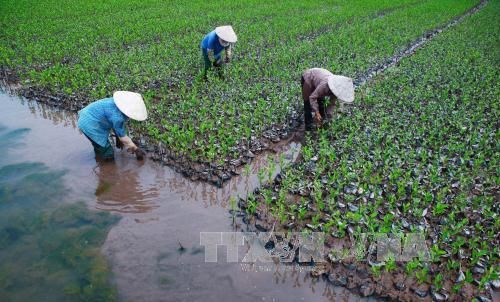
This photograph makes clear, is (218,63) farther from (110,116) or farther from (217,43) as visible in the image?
(110,116)

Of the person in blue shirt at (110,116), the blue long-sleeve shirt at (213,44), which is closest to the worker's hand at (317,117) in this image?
the person in blue shirt at (110,116)

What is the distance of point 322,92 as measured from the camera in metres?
5.86

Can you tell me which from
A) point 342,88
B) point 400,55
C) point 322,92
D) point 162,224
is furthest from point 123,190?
point 400,55

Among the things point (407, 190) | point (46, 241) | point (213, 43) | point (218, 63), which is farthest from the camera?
point (218, 63)

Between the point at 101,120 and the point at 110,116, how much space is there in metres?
0.23

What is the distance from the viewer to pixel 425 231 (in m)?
4.14

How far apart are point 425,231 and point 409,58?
8.00 metres

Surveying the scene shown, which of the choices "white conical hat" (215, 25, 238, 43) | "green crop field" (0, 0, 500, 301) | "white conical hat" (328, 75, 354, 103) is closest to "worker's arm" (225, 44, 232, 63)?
"green crop field" (0, 0, 500, 301)

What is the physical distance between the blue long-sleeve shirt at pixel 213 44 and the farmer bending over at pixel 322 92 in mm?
2387

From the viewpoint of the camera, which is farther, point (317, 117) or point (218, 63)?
point (218, 63)

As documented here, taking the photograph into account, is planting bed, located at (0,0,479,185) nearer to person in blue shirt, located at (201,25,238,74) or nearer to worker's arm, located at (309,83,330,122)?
person in blue shirt, located at (201,25,238,74)

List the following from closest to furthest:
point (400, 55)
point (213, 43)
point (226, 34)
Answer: point (226, 34) < point (213, 43) < point (400, 55)

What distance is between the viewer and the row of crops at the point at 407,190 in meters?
3.73

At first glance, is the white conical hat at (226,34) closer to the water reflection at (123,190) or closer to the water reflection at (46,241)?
the water reflection at (123,190)
